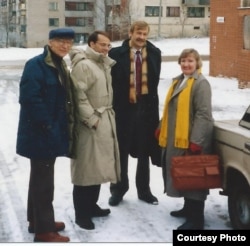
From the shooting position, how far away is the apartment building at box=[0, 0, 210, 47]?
64625 mm

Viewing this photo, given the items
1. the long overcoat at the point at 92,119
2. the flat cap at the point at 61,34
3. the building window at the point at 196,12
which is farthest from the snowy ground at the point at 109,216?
the building window at the point at 196,12

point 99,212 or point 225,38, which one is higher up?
point 225,38

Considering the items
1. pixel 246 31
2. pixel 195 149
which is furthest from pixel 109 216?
pixel 246 31

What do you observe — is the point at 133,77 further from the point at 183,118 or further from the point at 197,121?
the point at 197,121

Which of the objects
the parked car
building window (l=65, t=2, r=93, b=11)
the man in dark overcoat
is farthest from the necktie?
building window (l=65, t=2, r=93, b=11)

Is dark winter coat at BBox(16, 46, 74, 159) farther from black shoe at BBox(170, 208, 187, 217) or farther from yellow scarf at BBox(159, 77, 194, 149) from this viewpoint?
A: black shoe at BBox(170, 208, 187, 217)

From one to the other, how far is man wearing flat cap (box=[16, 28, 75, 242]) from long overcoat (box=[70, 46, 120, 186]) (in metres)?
0.18

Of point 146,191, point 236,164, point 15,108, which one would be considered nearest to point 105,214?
point 146,191

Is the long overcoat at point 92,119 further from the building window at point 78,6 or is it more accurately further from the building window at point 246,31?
the building window at point 78,6

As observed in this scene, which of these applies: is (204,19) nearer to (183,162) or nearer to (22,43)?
(22,43)

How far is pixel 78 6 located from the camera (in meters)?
73.0

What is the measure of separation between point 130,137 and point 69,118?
3.97 ft

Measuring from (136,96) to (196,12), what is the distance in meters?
63.6

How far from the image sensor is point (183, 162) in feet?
16.3
